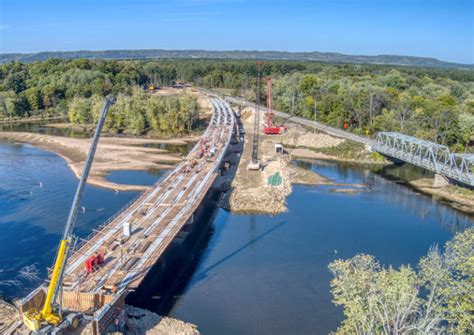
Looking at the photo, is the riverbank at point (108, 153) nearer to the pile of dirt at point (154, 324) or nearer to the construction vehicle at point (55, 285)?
the pile of dirt at point (154, 324)

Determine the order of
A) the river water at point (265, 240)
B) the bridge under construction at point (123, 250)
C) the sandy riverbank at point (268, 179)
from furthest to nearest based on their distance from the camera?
1. the sandy riverbank at point (268, 179)
2. the river water at point (265, 240)
3. the bridge under construction at point (123, 250)

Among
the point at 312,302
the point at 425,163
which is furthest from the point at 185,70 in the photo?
the point at 312,302

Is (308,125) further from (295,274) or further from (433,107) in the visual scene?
(295,274)

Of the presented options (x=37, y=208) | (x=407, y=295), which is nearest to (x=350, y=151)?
(x=37, y=208)

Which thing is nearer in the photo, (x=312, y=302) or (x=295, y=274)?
(x=312, y=302)

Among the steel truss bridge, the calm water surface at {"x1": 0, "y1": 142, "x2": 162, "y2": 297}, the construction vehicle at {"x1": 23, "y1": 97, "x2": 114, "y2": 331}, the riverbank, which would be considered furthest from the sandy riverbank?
the construction vehicle at {"x1": 23, "y1": 97, "x2": 114, "y2": 331}

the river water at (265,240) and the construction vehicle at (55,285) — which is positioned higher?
the construction vehicle at (55,285)

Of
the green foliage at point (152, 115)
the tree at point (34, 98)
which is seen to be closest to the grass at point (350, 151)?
the green foliage at point (152, 115)

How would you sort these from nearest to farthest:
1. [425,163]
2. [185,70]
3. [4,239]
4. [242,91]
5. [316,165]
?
[4,239], [425,163], [316,165], [242,91], [185,70]
